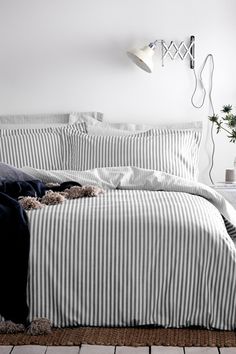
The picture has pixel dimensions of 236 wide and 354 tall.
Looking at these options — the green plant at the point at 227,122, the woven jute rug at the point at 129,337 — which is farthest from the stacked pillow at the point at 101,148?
the woven jute rug at the point at 129,337

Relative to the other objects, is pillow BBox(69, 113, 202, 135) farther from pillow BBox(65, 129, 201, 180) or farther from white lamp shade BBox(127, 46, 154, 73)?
white lamp shade BBox(127, 46, 154, 73)

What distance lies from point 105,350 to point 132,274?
1.18 ft

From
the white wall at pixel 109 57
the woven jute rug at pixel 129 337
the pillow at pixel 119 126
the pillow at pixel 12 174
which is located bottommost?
the woven jute rug at pixel 129 337

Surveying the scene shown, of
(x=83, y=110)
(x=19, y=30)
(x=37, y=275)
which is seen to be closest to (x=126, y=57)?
(x=83, y=110)

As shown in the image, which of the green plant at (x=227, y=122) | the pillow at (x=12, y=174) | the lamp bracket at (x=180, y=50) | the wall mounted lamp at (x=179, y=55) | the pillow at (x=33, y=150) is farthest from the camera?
the lamp bracket at (x=180, y=50)

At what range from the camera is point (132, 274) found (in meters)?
2.75

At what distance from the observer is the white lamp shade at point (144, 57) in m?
4.56

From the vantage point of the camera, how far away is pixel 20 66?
4.86m

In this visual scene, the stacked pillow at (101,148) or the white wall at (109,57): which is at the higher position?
the white wall at (109,57)

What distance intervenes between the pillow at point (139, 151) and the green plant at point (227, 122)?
25 centimetres

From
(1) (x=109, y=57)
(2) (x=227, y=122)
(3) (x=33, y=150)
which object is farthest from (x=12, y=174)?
(2) (x=227, y=122)

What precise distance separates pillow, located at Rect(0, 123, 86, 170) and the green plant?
112cm

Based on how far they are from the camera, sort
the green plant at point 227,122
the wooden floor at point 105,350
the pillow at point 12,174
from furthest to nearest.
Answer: the green plant at point 227,122, the pillow at point 12,174, the wooden floor at point 105,350

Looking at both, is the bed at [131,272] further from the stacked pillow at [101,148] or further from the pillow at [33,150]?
the pillow at [33,150]
